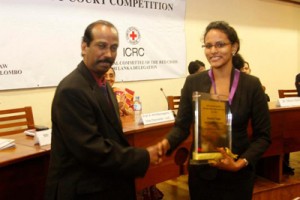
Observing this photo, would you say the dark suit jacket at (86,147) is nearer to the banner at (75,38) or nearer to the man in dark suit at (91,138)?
the man in dark suit at (91,138)

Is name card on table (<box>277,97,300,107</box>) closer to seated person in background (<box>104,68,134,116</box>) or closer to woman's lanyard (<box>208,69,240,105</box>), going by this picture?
seated person in background (<box>104,68,134,116</box>)

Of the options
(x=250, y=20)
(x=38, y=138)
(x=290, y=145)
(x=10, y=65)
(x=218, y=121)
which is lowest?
(x=290, y=145)

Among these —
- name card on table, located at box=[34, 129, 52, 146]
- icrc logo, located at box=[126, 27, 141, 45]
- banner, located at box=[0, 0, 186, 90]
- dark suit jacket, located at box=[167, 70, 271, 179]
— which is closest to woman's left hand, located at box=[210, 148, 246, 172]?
dark suit jacket, located at box=[167, 70, 271, 179]

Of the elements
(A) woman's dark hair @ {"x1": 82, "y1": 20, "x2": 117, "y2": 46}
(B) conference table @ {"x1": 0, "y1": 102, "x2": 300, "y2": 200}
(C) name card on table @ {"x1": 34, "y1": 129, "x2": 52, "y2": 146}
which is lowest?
(B) conference table @ {"x1": 0, "y1": 102, "x2": 300, "y2": 200}

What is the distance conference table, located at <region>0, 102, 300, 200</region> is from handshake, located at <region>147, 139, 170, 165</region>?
661mm

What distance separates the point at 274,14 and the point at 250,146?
5.62 meters

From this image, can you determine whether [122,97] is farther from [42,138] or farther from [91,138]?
[91,138]

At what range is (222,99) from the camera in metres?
1.36

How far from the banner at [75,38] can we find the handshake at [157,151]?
2431 mm

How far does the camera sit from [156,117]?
248 cm

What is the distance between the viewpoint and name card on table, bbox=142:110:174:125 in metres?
2.41

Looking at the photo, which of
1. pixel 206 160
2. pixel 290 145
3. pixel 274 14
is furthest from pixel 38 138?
pixel 274 14

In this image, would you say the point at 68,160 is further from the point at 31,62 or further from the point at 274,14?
the point at 274,14

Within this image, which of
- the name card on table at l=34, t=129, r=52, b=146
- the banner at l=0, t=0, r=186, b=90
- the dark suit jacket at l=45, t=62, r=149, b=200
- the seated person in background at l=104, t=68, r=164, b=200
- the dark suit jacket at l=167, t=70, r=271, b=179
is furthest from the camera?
the banner at l=0, t=0, r=186, b=90
